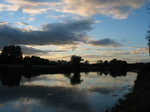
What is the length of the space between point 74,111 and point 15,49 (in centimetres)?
8794

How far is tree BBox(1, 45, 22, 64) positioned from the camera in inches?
3382

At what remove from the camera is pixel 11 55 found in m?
91.2

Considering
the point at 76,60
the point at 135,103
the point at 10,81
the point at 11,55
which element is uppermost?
the point at 11,55

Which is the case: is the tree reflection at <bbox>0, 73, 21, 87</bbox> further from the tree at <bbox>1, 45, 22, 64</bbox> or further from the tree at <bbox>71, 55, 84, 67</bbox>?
the tree at <bbox>71, 55, 84, 67</bbox>

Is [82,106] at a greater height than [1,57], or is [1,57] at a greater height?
[1,57]

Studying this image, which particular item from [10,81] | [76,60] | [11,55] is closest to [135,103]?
[10,81]

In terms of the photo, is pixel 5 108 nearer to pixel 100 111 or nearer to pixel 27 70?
pixel 100 111

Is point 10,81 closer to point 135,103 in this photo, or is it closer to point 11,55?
point 135,103

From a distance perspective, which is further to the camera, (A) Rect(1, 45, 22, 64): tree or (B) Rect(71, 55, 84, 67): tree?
(B) Rect(71, 55, 84, 67): tree

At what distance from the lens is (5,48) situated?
3590 inches

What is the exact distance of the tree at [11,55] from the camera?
85900mm

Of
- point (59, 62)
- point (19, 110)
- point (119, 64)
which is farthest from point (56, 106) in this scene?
point (59, 62)

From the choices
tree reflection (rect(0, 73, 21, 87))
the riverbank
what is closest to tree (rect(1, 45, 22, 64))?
tree reflection (rect(0, 73, 21, 87))

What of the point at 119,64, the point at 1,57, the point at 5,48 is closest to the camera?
the point at 1,57
